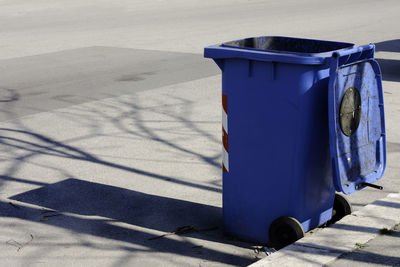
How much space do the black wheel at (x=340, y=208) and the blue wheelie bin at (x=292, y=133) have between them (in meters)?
0.22

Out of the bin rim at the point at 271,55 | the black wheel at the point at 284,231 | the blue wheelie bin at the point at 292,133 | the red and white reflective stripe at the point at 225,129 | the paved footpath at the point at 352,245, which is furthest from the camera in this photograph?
the red and white reflective stripe at the point at 225,129

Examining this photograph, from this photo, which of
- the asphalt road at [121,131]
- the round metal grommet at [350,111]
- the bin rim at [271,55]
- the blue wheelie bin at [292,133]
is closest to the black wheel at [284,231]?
the blue wheelie bin at [292,133]

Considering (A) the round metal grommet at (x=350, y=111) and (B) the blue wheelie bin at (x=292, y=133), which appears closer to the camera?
(B) the blue wheelie bin at (x=292, y=133)

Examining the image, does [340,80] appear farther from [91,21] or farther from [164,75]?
[91,21]

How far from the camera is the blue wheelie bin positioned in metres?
4.05

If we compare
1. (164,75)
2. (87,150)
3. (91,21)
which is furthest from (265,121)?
(91,21)

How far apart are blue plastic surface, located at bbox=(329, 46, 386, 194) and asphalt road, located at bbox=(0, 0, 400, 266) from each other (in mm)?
770

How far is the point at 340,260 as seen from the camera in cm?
380

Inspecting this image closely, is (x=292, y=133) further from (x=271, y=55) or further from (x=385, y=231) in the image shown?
(x=385, y=231)

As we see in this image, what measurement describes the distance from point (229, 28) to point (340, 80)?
14073 millimetres

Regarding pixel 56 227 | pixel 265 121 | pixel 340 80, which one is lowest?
pixel 56 227

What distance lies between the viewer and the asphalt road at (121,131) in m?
4.62

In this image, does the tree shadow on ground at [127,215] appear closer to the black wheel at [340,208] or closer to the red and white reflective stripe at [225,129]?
the red and white reflective stripe at [225,129]

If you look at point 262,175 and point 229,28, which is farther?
point 229,28
